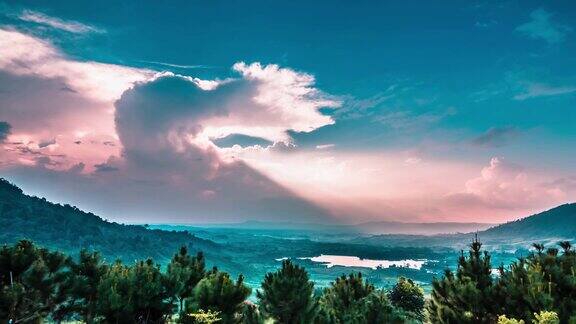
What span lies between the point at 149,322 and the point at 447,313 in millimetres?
25128

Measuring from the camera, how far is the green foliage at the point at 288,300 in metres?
32.5

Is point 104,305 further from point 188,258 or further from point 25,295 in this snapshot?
point 188,258

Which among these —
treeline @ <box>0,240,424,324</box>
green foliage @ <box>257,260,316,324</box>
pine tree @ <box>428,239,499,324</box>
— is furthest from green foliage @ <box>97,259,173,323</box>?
pine tree @ <box>428,239,499,324</box>

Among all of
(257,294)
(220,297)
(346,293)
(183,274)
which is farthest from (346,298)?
(220,297)

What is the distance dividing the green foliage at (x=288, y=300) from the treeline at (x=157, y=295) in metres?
0.07

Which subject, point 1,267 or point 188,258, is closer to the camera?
point 1,267

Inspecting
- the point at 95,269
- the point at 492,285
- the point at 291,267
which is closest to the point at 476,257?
the point at 492,285

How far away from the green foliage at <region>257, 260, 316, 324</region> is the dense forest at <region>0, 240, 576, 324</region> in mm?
74

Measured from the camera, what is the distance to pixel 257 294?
34375 mm

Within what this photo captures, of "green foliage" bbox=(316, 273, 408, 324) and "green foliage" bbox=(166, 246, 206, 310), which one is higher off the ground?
"green foliage" bbox=(166, 246, 206, 310)

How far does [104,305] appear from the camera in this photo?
3434 centimetres

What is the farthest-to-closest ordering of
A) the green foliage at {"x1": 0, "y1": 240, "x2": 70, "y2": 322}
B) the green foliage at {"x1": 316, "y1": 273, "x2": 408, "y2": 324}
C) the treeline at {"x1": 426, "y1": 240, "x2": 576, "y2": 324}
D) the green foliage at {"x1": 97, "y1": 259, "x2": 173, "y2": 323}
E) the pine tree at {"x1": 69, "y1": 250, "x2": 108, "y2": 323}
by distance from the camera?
1. the pine tree at {"x1": 69, "y1": 250, "x2": 108, "y2": 323}
2. the green foliage at {"x1": 316, "y1": 273, "x2": 408, "y2": 324}
3. the green foliage at {"x1": 97, "y1": 259, "x2": 173, "y2": 323}
4. the green foliage at {"x1": 0, "y1": 240, "x2": 70, "y2": 322}
5. the treeline at {"x1": 426, "y1": 240, "x2": 576, "y2": 324}

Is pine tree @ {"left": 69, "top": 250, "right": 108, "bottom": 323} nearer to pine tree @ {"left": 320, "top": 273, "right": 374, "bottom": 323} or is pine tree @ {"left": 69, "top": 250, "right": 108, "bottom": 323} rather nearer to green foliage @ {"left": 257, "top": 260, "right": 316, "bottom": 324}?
green foliage @ {"left": 257, "top": 260, "right": 316, "bottom": 324}

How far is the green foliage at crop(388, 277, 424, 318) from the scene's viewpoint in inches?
2594
